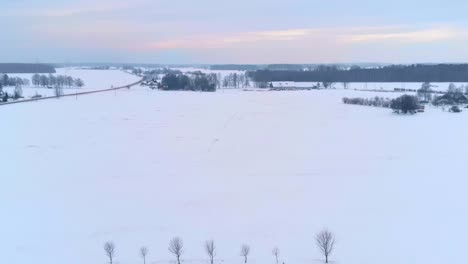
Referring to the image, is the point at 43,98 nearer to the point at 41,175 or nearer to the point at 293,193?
the point at 41,175

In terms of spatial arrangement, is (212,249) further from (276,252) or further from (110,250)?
(110,250)

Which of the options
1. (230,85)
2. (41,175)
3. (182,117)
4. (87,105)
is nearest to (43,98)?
(87,105)

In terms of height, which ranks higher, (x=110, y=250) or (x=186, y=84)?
(x=186, y=84)

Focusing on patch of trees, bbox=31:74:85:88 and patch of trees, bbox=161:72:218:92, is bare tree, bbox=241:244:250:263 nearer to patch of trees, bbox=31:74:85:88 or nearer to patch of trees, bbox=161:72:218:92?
patch of trees, bbox=161:72:218:92

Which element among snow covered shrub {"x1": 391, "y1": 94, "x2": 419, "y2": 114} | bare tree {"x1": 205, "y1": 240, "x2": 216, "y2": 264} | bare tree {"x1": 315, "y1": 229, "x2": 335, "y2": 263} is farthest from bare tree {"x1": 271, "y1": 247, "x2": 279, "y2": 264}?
snow covered shrub {"x1": 391, "y1": 94, "x2": 419, "y2": 114}

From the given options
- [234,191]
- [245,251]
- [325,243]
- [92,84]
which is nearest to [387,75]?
[92,84]

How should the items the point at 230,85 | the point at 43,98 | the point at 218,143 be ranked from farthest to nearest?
1. the point at 230,85
2. the point at 43,98
3. the point at 218,143
